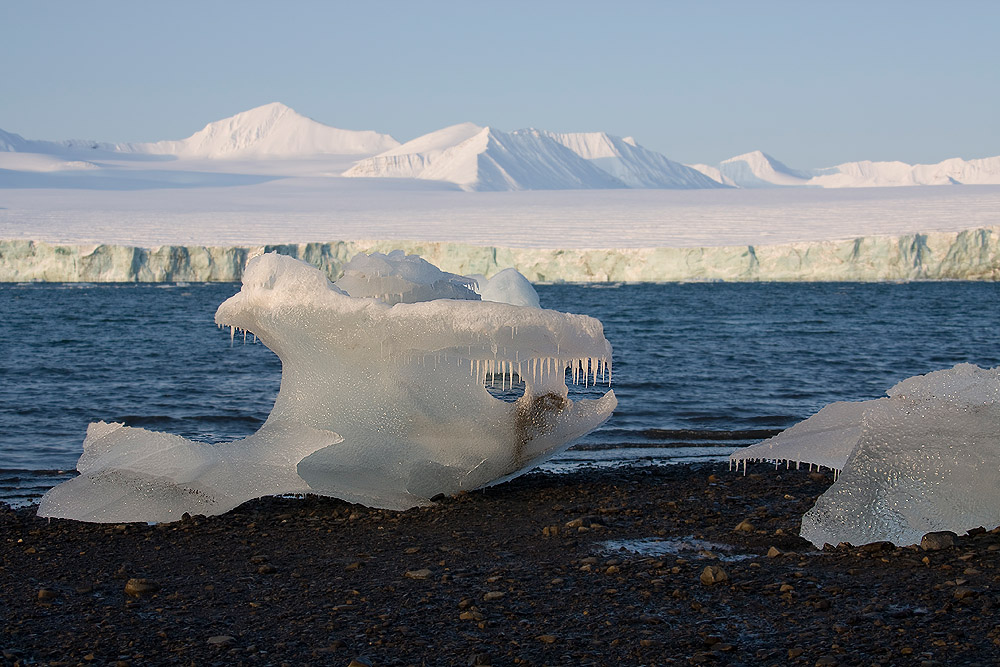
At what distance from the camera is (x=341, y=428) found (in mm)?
6223

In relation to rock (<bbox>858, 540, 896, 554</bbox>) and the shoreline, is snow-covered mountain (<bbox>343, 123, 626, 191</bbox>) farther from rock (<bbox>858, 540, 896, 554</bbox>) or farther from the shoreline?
rock (<bbox>858, 540, 896, 554</bbox>)

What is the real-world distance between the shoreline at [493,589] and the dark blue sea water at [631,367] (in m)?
2.17

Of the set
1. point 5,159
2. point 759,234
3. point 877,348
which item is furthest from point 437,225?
point 5,159

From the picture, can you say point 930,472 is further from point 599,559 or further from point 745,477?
point 745,477

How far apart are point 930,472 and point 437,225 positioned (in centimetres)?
4789

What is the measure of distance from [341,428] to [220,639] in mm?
2464

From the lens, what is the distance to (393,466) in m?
6.18

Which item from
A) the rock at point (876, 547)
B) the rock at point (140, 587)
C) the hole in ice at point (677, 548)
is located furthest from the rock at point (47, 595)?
the rock at point (876, 547)

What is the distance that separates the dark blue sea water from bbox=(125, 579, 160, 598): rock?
308cm

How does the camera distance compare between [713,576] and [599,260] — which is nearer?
[713,576]

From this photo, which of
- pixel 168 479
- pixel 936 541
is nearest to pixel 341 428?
pixel 168 479

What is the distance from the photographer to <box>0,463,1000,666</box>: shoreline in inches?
145

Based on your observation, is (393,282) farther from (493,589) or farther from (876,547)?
(876,547)

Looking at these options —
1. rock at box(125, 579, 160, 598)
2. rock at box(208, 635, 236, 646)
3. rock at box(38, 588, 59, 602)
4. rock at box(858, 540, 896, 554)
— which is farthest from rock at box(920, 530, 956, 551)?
rock at box(38, 588, 59, 602)
